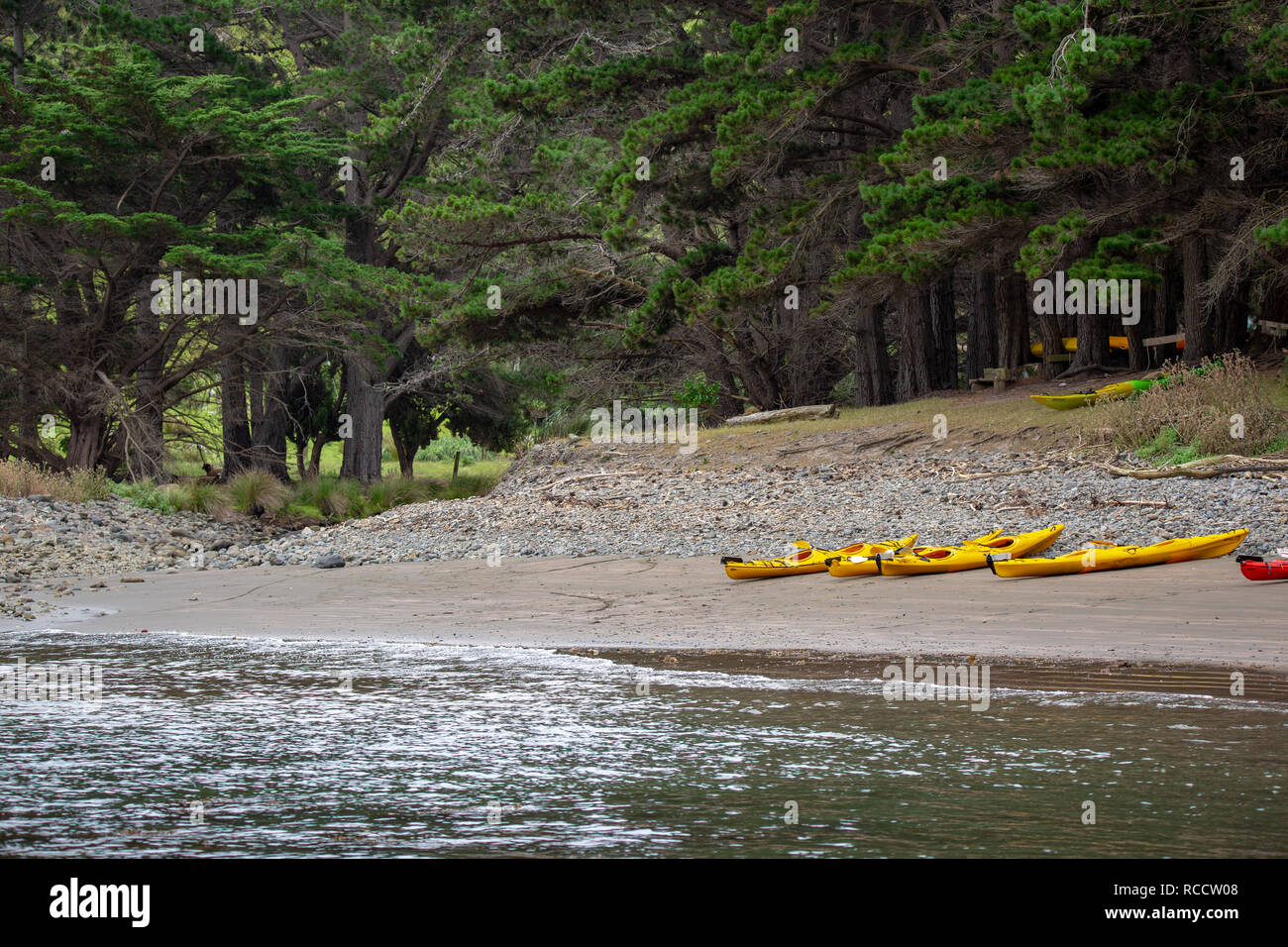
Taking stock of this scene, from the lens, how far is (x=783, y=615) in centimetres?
1177

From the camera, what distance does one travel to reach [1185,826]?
5.95 m

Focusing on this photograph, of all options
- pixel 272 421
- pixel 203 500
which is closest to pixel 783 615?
pixel 203 500

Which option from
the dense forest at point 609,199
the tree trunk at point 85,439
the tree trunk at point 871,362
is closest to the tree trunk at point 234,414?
the dense forest at point 609,199

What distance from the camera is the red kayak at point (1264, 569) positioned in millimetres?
10891

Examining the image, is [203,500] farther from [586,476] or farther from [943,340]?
[943,340]

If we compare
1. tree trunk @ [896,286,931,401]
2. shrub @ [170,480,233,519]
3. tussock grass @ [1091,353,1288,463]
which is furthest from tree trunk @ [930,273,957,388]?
shrub @ [170,480,233,519]

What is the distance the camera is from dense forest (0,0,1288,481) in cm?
1822

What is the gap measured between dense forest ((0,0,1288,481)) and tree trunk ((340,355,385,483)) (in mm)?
90

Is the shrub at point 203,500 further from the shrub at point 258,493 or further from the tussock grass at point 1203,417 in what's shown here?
the tussock grass at point 1203,417

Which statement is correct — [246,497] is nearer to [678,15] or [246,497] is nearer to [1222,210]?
[678,15]

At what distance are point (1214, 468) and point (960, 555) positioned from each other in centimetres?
443

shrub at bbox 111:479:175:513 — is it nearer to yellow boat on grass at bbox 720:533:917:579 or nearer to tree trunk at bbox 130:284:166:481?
tree trunk at bbox 130:284:166:481

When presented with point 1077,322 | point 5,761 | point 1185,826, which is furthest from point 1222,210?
point 5,761
